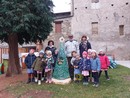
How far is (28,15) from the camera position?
8789 mm

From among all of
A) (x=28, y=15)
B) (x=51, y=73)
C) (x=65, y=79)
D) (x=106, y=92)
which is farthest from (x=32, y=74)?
(x=106, y=92)

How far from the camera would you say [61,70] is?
27.3 ft

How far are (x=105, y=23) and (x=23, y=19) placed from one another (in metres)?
15.5

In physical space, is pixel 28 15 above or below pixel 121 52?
above

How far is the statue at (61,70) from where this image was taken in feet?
27.3

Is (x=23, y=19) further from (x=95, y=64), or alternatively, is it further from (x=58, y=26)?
(x=58, y=26)

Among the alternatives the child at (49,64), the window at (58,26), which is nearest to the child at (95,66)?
the child at (49,64)

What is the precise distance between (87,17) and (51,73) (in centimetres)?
1570

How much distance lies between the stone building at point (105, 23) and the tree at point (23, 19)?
44.6 feet

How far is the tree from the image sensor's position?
28.6 feet

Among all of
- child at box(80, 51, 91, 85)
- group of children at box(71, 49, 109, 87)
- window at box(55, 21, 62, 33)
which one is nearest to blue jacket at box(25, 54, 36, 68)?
group of children at box(71, 49, 109, 87)

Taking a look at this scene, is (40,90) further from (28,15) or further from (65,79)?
(28,15)

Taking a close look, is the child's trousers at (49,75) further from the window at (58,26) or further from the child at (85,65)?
the window at (58,26)

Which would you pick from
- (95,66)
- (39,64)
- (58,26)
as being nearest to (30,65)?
(39,64)
